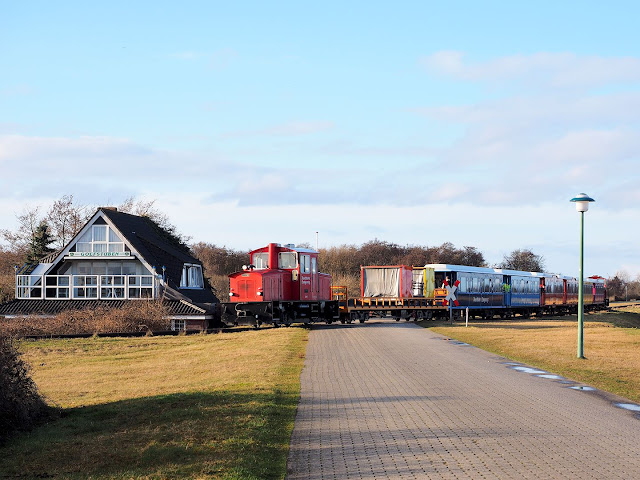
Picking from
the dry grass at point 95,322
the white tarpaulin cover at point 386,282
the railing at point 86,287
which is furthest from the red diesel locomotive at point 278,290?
the railing at point 86,287

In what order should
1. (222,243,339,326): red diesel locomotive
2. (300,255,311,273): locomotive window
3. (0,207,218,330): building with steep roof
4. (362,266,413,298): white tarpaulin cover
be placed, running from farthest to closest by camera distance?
(362,266,413,298): white tarpaulin cover
(0,207,218,330): building with steep roof
(300,255,311,273): locomotive window
(222,243,339,326): red diesel locomotive

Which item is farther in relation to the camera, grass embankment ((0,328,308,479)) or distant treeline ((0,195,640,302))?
distant treeline ((0,195,640,302))

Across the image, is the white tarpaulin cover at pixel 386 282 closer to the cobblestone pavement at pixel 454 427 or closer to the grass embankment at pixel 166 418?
the grass embankment at pixel 166 418

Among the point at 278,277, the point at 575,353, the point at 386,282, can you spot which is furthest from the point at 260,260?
the point at 575,353

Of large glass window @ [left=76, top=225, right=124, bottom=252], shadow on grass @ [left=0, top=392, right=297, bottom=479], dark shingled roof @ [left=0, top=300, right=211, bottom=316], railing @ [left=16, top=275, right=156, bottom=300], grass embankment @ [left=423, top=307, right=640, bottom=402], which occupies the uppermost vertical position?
large glass window @ [left=76, top=225, right=124, bottom=252]

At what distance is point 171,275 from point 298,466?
118 feet

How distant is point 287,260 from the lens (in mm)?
37406

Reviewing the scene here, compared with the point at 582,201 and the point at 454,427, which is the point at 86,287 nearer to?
the point at 582,201

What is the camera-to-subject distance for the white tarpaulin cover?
4381 cm

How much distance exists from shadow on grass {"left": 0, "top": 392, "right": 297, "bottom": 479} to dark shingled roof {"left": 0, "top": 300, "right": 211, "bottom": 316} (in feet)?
81.2

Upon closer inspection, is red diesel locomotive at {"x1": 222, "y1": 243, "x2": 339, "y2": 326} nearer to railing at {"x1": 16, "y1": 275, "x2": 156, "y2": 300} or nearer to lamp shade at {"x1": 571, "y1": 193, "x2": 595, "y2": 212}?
railing at {"x1": 16, "y1": 275, "x2": 156, "y2": 300}

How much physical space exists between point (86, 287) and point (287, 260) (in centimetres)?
1228

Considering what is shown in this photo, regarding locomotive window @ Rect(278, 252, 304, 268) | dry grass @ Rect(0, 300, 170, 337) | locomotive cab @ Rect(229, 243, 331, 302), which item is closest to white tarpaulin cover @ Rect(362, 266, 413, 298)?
locomotive cab @ Rect(229, 243, 331, 302)

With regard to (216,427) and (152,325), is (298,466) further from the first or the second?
(152,325)
